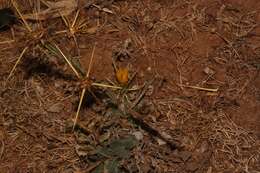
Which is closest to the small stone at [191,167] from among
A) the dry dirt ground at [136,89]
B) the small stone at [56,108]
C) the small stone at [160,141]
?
the dry dirt ground at [136,89]

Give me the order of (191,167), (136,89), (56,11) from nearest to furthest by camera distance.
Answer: (191,167) → (136,89) → (56,11)

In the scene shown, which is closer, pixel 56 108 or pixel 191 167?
pixel 191 167

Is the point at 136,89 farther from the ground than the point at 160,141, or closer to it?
farther from the ground

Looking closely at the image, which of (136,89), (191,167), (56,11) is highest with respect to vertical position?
(56,11)

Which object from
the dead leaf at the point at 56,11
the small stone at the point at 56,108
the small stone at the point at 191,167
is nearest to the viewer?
the small stone at the point at 191,167

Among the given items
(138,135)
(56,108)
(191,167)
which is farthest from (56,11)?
(191,167)

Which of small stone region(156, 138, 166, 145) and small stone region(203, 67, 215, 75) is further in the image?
small stone region(203, 67, 215, 75)

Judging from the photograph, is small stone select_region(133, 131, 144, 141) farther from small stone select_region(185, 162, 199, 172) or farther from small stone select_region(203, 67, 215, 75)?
small stone select_region(203, 67, 215, 75)

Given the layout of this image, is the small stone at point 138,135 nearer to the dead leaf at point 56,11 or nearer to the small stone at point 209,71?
the small stone at point 209,71

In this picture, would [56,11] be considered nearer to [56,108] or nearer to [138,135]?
[56,108]

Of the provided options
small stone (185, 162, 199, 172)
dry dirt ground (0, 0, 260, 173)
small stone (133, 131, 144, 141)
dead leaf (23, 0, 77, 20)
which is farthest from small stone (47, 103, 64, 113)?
small stone (185, 162, 199, 172)
